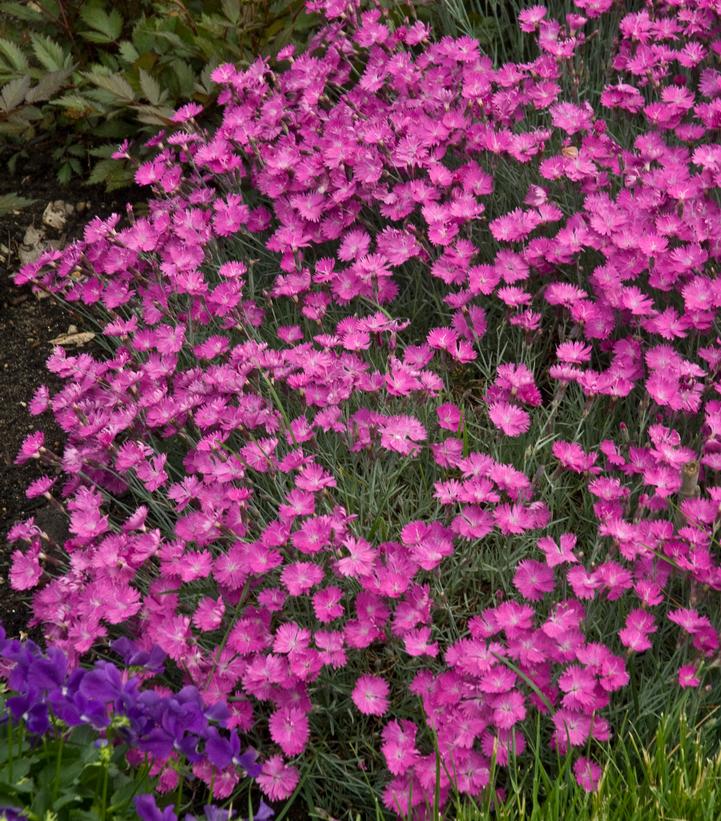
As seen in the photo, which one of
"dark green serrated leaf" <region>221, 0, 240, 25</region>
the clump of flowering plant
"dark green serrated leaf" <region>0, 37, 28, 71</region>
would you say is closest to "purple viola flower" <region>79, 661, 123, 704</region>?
the clump of flowering plant

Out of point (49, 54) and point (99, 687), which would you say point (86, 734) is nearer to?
point (99, 687)

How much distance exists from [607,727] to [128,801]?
884 mm

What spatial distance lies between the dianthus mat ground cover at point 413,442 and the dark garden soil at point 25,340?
0.11 meters

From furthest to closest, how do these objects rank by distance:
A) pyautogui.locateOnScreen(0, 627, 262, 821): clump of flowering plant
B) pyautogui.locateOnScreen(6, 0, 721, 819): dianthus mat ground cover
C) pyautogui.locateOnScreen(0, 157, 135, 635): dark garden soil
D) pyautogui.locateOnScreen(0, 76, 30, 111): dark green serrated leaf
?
1. pyautogui.locateOnScreen(0, 76, 30, 111): dark green serrated leaf
2. pyautogui.locateOnScreen(0, 157, 135, 635): dark garden soil
3. pyautogui.locateOnScreen(6, 0, 721, 819): dianthus mat ground cover
4. pyautogui.locateOnScreen(0, 627, 262, 821): clump of flowering plant

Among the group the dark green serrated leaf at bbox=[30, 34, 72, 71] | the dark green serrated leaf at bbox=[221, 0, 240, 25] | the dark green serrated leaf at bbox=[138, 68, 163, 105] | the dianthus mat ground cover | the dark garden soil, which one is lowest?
the dark garden soil

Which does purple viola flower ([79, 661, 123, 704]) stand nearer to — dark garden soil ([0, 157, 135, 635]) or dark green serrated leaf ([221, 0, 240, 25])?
dark garden soil ([0, 157, 135, 635])

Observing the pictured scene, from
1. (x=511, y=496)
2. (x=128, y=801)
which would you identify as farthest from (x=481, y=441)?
(x=128, y=801)

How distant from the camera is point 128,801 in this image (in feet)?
5.57

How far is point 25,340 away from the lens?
11.2 feet

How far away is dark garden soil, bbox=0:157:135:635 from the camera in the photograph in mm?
2811

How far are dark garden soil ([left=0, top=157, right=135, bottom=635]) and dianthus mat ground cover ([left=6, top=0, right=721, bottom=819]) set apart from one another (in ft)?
0.37

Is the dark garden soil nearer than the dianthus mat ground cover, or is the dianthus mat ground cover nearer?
the dianthus mat ground cover

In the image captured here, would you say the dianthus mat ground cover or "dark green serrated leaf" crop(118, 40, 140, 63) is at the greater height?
"dark green serrated leaf" crop(118, 40, 140, 63)

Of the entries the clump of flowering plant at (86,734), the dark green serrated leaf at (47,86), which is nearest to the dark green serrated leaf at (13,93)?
the dark green serrated leaf at (47,86)
